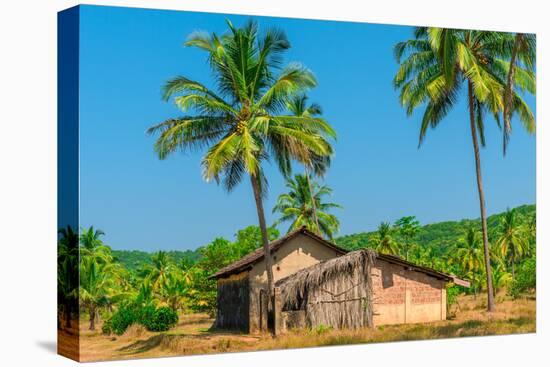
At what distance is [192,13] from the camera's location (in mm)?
19594

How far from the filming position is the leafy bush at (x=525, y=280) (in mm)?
23078

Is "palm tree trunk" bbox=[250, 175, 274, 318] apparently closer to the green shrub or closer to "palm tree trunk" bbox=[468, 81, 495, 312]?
the green shrub

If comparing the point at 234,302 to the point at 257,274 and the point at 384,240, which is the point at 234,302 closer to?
the point at 257,274

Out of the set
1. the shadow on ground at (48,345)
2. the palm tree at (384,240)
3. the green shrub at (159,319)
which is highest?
the palm tree at (384,240)

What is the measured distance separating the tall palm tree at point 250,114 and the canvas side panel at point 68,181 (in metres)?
2.06

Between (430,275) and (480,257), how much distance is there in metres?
1.05

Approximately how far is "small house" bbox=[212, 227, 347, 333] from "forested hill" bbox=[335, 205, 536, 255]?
31 cm

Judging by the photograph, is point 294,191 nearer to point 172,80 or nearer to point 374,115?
point 374,115

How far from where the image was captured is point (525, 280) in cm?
2331

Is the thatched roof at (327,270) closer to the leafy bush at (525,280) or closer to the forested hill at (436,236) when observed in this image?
the forested hill at (436,236)

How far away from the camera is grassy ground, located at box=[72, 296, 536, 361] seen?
61.4 ft

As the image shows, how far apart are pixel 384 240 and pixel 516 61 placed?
14.1 ft

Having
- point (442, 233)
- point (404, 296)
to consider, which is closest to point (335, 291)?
point (404, 296)

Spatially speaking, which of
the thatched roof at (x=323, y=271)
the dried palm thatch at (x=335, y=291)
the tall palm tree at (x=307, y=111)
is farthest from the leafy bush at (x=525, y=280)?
the tall palm tree at (x=307, y=111)
